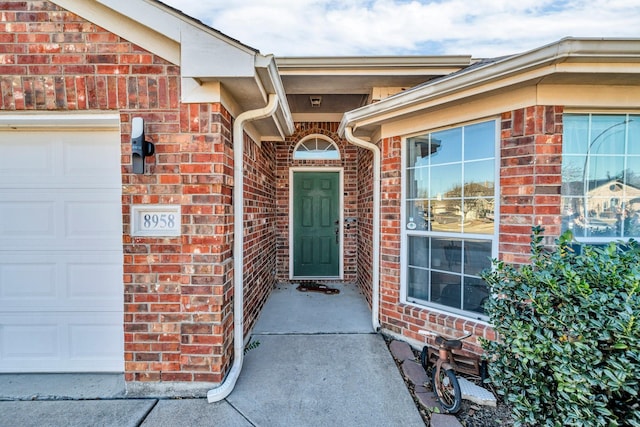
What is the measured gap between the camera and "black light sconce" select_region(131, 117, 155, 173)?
6.74ft

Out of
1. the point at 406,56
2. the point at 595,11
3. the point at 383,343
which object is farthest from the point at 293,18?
the point at 383,343

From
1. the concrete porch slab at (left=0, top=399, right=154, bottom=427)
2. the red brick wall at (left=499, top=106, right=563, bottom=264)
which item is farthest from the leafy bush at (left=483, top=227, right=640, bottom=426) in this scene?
the concrete porch slab at (left=0, top=399, right=154, bottom=427)

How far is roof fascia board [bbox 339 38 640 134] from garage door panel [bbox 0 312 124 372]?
11.2ft

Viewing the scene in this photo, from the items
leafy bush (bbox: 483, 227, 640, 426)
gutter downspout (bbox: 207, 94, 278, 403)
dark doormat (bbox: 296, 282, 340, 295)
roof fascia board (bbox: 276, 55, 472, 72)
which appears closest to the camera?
leafy bush (bbox: 483, 227, 640, 426)

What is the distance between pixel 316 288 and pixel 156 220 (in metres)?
3.14

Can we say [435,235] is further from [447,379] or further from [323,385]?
[323,385]

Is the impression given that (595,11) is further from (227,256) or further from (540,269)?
(227,256)

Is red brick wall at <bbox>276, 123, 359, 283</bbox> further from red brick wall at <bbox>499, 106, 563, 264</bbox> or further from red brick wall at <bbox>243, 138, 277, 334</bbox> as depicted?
red brick wall at <bbox>499, 106, 563, 264</bbox>

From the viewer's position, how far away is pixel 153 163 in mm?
2205

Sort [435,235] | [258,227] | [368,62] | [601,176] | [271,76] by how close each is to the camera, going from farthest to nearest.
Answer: [258,227], [368,62], [435,235], [601,176], [271,76]

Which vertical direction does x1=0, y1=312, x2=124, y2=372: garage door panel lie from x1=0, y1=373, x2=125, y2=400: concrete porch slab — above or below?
above

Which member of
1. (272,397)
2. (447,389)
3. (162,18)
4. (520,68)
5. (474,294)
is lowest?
(272,397)

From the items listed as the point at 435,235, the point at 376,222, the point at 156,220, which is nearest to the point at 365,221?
the point at 376,222

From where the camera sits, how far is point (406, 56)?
3.71 metres
